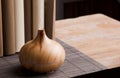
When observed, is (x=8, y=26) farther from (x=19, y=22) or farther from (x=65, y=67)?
(x=65, y=67)

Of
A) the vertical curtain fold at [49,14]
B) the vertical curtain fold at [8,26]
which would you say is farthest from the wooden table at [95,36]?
the vertical curtain fold at [8,26]

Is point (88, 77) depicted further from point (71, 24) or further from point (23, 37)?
point (71, 24)

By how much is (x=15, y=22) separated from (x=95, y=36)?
361mm

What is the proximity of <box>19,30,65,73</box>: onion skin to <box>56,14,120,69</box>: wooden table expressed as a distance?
0.19 meters

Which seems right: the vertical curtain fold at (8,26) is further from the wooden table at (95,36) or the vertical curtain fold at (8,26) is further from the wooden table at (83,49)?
the wooden table at (95,36)

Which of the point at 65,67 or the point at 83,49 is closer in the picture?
the point at 65,67

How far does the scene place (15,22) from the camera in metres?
1.05

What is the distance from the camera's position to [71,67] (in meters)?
1.00

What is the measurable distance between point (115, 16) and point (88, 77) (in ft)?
6.34

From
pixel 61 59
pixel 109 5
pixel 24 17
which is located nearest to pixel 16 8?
pixel 24 17

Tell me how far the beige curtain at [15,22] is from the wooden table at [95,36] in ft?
0.59

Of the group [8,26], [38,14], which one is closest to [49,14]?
[38,14]

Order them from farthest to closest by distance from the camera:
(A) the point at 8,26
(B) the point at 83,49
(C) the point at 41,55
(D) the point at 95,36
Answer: (D) the point at 95,36
(B) the point at 83,49
(A) the point at 8,26
(C) the point at 41,55

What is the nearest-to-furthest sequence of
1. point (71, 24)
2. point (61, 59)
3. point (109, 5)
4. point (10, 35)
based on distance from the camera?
point (61, 59) → point (10, 35) → point (71, 24) → point (109, 5)
